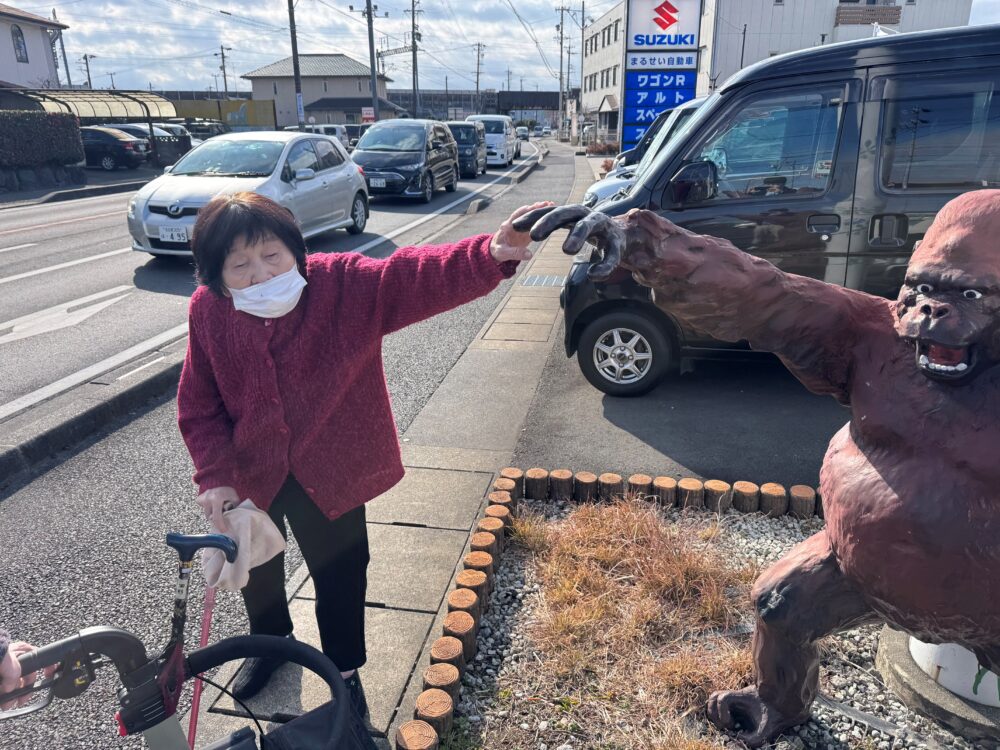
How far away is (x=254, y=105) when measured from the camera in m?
40.9

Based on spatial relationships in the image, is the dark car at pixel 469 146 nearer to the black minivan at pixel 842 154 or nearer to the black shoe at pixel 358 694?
the black minivan at pixel 842 154

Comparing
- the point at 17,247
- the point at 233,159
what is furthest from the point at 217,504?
the point at 17,247

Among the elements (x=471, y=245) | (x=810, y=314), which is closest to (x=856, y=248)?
(x=810, y=314)

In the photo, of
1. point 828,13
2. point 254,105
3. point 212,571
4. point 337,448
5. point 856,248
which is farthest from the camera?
point 254,105

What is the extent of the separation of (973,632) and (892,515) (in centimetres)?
33

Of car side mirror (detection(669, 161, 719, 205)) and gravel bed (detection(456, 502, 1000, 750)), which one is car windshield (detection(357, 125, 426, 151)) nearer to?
car side mirror (detection(669, 161, 719, 205))

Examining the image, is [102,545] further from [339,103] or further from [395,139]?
[339,103]

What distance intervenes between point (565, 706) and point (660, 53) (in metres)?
11.0

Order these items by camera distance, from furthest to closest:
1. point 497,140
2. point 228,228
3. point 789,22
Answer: point 789,22
point 497,140
point 228,228

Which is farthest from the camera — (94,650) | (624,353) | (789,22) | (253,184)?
(789,22)

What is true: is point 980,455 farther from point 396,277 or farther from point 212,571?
point 212,571

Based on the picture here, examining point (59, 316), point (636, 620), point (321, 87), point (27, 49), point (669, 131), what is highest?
point (321, 87)

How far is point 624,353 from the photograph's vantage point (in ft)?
16.0

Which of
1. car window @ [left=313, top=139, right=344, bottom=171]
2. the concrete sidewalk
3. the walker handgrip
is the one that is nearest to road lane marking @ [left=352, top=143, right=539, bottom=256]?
car window @ [left=313, top=139, right=344, bottom=171]
